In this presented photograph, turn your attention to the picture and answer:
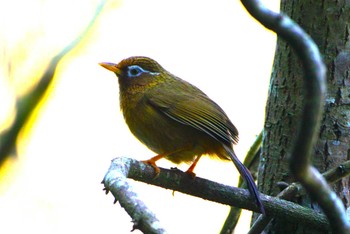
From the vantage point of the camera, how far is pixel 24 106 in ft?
7.84

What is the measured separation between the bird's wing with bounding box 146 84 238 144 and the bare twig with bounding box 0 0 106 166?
1.74 m

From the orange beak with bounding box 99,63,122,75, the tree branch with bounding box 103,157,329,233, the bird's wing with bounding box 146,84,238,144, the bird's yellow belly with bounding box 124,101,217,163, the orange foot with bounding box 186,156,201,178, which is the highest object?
the orange beak with bounding box 99,63,122,75

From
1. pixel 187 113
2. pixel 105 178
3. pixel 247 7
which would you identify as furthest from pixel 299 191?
Result: pixel 247 7

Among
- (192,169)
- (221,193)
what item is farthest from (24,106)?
(192,169)

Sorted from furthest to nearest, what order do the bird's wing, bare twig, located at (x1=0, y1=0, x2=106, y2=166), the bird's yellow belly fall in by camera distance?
the bird's yellow belly
the bird's wing
bare twig, located at (x1=0, y1=0, x2=106, y2=166)

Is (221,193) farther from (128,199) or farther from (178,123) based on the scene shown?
(128,199)

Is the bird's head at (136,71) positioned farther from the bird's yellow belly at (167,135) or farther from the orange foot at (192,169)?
the orange foot at (192,169)

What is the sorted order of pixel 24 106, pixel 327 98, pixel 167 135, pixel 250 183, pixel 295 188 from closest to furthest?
pixel 24 106 < pixel 250 183 < pixel 295 188 < pixel 327 98 < pixel 167 135

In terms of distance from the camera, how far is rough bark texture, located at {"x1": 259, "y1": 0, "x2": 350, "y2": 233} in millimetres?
4031

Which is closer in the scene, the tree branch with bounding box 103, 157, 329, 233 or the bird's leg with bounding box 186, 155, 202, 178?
the tree branch with bounding box 103, 157, 329, 233

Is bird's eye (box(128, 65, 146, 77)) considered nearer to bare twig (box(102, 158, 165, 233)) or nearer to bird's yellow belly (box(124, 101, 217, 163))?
bird's yellow belly (box(124, 101, 217, 163))

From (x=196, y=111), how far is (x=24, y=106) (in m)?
2.29

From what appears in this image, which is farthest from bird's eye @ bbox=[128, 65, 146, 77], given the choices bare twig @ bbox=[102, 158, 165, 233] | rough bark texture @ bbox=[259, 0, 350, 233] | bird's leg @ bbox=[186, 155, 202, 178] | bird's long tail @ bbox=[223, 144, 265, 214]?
bare twig @ bbox=[102, 158, 165, 233]

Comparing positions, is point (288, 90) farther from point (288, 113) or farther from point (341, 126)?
point (341, 126)
